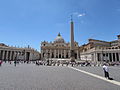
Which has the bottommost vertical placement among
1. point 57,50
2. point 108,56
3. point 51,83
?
point 51,83

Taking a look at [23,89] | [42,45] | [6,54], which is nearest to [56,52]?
[42,45]

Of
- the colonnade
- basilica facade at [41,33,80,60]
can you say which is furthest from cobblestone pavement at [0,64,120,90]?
basilica facade at [41,33,80,60]

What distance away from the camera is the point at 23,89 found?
20.0 ft

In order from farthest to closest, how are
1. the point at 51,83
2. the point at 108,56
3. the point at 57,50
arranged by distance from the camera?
1. the point at 57,50
2. the point at 108,56
3. the point at 51,83

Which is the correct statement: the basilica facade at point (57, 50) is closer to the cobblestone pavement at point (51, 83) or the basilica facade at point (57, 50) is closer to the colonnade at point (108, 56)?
the colonnade at point (108, 56)

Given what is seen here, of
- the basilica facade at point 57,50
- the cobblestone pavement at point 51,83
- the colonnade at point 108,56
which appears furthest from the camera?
the basilica facade at point 57,50

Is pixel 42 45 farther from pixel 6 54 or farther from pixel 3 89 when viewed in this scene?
pixel 3 89

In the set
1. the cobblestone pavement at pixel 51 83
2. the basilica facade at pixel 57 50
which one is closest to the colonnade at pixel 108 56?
the basilica facade at pixel 57 50

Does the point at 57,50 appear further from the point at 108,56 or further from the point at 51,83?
the point at 51,83

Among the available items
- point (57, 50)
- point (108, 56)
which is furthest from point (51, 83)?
point (57, 50)

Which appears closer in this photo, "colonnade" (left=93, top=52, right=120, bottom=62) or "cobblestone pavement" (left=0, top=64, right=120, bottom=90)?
"cobblestone pavement" (left=0, top=64, right=120, bottom=90)

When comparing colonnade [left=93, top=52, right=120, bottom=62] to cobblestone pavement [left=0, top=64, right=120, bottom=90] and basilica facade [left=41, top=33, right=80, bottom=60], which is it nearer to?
basilica facade [left=41, top=33, right=80, bottom=60]

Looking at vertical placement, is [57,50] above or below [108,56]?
above

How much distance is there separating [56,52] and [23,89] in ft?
292
